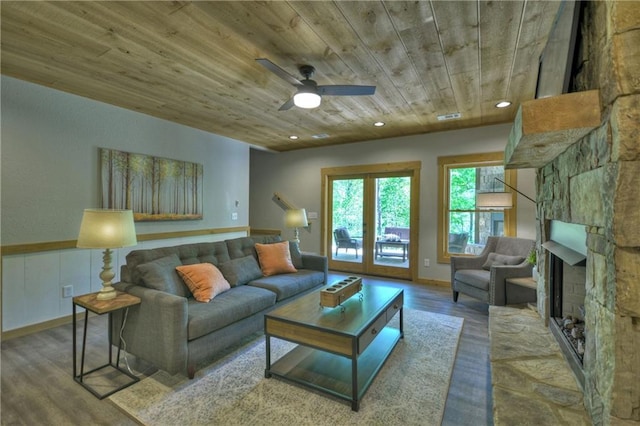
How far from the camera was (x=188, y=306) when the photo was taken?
240cm

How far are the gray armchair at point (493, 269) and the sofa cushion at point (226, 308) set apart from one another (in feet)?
7.92

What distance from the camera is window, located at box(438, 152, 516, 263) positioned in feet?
14.8

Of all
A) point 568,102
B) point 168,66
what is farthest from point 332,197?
point 568,102

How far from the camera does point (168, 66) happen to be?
8.79 ft

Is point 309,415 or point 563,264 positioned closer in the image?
point 309,415

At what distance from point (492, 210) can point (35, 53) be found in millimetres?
5688

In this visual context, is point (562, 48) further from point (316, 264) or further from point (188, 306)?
point (316, 264)

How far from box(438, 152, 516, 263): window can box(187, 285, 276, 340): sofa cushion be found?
10.9 ft

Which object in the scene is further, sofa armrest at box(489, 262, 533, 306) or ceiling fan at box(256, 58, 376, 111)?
sofa armrest at box(489, 262, 533, 306)

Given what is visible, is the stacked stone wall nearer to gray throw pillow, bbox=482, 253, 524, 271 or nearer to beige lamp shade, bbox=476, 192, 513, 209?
gray throw pillow, bbox=482, 253, 524, 271

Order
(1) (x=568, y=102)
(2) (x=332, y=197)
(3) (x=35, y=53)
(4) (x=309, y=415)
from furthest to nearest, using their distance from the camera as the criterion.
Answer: (2) (x=332, y=197) < (3) (x=35, y=53) < (4) (x=309, y=415) < (1) (x=568, y=102)

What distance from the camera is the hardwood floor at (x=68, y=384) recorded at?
1793 millimetres

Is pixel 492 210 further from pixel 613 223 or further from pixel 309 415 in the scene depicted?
pixel 309 415

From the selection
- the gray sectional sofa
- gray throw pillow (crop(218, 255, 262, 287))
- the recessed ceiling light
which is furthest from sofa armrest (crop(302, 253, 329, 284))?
the recessed ceiling light
